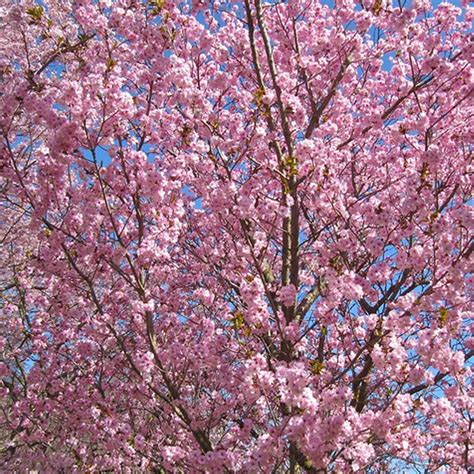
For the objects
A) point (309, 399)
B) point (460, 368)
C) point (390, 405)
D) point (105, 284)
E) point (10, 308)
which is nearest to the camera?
point (309, 399)

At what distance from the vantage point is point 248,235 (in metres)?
5.93

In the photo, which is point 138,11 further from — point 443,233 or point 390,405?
point 390,405

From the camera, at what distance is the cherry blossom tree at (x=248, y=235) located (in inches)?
201

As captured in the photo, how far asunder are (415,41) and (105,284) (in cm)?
680

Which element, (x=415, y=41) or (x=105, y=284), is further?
(x=105, y=284)

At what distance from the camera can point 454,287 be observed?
498cm

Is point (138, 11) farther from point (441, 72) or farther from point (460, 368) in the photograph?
point (460, 368)

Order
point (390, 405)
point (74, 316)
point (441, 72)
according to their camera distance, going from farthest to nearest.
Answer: point (74, 316) < point (441, 72) < point (390, 405)

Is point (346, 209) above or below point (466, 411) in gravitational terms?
above

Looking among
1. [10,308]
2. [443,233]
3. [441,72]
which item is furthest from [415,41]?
[10,308]

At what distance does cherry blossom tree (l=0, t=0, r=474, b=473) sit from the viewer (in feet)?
16.8

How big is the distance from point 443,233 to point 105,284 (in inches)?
263

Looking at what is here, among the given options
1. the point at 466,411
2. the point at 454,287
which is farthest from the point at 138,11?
the point at 466,411

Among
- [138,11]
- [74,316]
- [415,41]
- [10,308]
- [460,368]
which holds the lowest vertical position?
[460,368]
